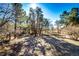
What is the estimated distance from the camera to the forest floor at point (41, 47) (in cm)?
186

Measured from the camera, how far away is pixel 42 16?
190cm

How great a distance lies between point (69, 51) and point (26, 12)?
68cm

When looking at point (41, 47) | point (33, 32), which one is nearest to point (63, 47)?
point (41, 47)

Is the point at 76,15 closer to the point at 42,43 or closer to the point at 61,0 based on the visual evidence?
the point at 61,0

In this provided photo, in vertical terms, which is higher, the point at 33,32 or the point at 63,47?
the point at 33,32

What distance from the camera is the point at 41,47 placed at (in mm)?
1880

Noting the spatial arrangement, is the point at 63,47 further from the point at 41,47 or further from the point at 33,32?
the point at 33,32

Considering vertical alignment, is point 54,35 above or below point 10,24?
below

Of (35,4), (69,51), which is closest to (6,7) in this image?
(35,4)

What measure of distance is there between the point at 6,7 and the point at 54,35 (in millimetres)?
658

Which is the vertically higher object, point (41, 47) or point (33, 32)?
point (33, 32)

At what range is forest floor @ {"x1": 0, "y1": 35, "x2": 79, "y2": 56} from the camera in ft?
6.09

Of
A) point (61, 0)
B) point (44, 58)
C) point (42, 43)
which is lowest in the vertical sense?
point (44, 58)

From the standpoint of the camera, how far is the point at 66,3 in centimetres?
188
